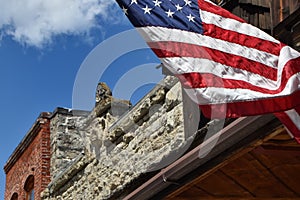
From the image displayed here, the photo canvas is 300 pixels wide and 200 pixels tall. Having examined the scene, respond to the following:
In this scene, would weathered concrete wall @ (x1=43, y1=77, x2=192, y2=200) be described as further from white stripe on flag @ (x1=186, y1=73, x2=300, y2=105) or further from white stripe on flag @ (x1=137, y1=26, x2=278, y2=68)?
white stripe on flag @ (x1=186, y1=73, x2=300, y2=105)

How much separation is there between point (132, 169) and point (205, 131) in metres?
2.77

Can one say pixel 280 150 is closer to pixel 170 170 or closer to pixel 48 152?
pixel 170 170

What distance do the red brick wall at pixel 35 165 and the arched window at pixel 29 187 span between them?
8 centimetres

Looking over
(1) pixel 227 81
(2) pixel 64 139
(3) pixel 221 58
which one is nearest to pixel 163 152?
(3) pixel 221 58

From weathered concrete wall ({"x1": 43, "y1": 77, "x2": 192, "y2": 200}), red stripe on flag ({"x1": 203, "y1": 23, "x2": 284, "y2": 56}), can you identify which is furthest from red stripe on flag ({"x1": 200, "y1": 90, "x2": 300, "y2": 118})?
weathered concrete wall ({"x1": 43, "y1": 77, "x2": 192, "y2": 200})

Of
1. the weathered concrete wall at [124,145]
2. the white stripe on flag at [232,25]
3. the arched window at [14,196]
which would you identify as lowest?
the white stripe on flag at [232,25]

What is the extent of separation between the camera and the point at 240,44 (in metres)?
5.99

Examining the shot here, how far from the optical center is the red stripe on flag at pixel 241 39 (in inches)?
234

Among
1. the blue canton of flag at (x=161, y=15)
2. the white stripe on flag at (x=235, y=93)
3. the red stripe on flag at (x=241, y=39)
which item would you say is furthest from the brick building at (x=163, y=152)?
the blue canton of flag at (x=161, y=15)

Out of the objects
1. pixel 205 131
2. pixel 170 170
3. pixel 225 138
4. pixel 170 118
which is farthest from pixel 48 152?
pixel 225 138

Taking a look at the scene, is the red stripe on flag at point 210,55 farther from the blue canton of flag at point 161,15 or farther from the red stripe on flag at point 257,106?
the red stripe on flag at point 257,106

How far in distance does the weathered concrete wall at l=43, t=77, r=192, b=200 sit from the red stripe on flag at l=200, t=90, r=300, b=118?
3.27m

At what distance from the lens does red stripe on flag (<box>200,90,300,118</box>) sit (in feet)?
17.3

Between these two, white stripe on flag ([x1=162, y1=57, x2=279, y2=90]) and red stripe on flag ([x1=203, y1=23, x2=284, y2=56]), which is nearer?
white stripe on flag ([x1=162, y1=57, x2=279, y2=90])
